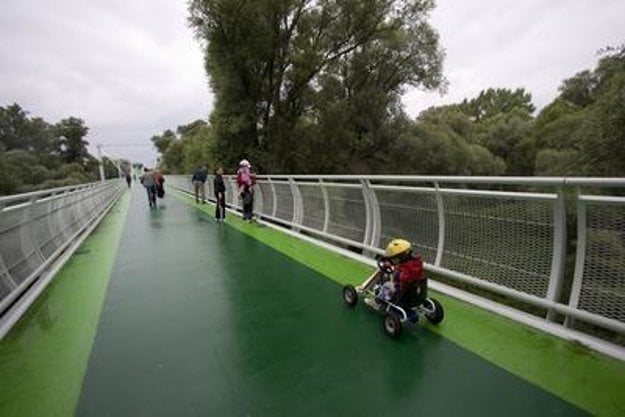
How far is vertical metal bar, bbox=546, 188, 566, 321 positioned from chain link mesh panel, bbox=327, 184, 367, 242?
363cm

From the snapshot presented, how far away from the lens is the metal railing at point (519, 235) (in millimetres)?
3865

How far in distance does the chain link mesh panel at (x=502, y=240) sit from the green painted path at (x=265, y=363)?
18.0 inches

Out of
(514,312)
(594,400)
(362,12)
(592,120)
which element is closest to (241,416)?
(594,400)

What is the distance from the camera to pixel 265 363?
12.8ft

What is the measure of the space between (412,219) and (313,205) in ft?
13.1

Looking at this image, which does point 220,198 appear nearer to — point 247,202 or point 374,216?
point 247,202

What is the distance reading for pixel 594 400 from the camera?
3.16 metres

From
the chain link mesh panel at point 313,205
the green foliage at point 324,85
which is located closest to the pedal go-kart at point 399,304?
the chain link mesh panel at point 313,205

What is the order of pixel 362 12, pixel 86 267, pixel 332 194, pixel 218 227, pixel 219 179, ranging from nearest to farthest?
pixel 86 267, pixel 332 194, pixel 218 227, pixel 219 179, pixel 362 12

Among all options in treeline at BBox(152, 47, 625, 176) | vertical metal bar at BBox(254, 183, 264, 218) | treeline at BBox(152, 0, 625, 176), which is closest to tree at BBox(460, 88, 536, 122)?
treeline at BBox(152, 47, 625, 176)

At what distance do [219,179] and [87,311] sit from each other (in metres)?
9.12

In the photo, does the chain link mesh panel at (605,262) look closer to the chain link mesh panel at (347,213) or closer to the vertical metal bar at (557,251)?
the vertical metal bar at (557,251)

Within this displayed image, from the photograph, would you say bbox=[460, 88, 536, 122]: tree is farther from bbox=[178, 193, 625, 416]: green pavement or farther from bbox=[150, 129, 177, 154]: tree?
bbox=[178, 193, 625, 416]: green pavement

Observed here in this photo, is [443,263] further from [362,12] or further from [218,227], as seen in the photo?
[362,12]
